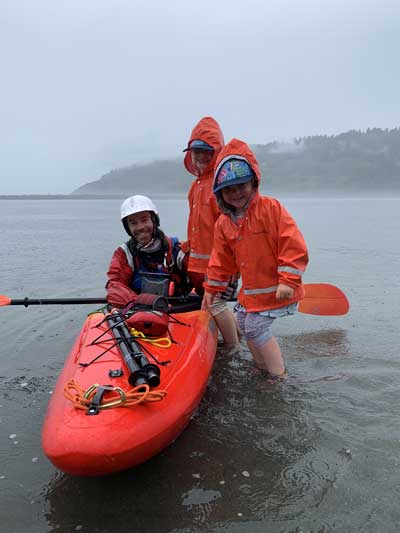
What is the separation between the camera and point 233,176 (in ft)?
10.3

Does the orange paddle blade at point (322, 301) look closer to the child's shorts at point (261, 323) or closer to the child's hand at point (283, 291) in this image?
the child's shorts at point (261, 323)

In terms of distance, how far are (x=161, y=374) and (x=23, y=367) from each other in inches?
79.9

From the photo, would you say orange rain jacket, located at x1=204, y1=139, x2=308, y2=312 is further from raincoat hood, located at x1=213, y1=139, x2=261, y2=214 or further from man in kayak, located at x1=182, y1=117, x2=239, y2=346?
man in kayak, located at x1=182, y1=117, x2=239, y2=346

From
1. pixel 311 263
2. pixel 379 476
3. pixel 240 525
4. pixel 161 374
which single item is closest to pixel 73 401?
pixel 161 374

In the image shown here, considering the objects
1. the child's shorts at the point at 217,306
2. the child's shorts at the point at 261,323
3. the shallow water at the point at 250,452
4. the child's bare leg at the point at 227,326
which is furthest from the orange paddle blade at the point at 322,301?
the child's shorts at the point at 261,323

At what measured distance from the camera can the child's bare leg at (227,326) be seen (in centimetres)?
419

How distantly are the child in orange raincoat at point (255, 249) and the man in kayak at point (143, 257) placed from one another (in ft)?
2.10

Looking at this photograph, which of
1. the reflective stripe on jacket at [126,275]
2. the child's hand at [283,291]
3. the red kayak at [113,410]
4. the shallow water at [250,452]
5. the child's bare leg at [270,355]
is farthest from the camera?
the reflective stripe on jacket at [126,275]

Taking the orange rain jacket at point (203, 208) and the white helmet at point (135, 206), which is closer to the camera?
the white helmet at point (135, 206)

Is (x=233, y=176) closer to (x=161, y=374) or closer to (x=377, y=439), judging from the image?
(x=161, y=374)

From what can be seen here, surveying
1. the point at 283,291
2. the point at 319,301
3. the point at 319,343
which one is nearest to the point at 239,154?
the point at 283,291

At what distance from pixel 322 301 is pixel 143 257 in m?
2.16

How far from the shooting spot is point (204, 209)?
4.05 metres

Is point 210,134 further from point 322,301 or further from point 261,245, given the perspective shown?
point 322,301
